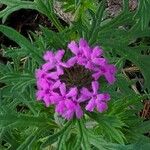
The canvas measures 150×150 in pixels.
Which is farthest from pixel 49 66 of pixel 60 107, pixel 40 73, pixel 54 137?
pixel 54 137

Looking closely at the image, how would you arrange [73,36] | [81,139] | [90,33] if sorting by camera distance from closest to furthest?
[81,139]
[90,33]
[73,36]

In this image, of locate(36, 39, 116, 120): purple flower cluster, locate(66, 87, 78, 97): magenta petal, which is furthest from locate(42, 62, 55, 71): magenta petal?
locate(66, 87, 78, 97): magenta petal

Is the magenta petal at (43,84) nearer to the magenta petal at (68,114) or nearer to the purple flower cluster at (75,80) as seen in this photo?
the purple flower cluster at (75,80)

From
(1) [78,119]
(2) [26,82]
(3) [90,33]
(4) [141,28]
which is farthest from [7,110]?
(4) [141,28]

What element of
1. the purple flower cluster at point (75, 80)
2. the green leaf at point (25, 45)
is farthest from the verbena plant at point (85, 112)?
the purple flower cluster at point (75, 80)

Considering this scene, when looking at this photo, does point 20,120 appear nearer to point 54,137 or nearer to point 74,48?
point 54,137

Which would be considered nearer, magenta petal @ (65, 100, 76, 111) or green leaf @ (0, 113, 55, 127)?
magenta petal @ (65, 100, 76, 111)

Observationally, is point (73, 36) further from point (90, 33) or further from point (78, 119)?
point (78, 119)

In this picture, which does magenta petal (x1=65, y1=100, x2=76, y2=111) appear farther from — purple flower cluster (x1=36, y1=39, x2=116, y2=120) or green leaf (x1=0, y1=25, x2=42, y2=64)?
green leaf (x1=0, y1=25, x2=42, y2=64)
